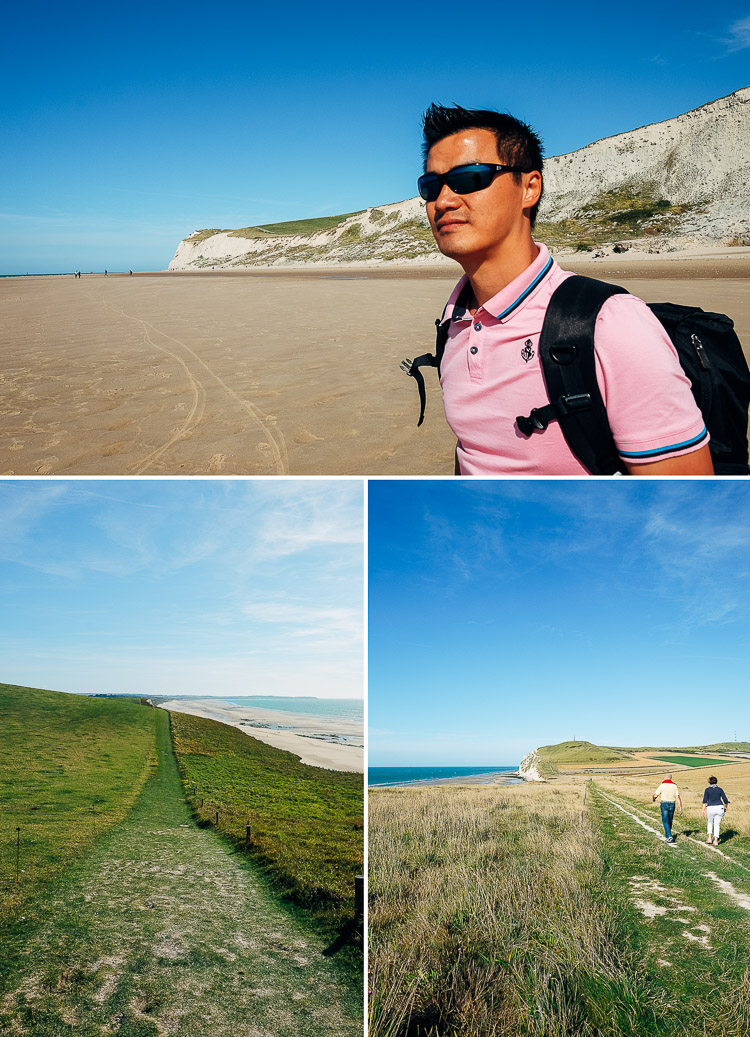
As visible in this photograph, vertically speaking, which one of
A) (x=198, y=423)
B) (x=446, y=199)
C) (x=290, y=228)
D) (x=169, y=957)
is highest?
(x=290, y=228)

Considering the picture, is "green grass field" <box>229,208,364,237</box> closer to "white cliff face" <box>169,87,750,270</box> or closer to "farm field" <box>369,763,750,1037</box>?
"white cliff face" <box>169,87,750,270</box>

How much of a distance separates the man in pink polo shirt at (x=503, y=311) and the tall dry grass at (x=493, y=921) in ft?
3.08

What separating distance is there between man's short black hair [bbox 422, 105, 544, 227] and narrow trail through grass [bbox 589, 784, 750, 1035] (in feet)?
4.94

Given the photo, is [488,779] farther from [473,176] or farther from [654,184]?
[654,184]

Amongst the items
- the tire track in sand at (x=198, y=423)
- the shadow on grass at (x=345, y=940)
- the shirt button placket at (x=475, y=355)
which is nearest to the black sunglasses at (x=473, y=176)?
the shirt button placket at (x=475, y=355)

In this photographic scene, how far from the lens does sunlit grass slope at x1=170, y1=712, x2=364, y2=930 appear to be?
224 cm

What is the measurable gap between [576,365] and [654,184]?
272 feet

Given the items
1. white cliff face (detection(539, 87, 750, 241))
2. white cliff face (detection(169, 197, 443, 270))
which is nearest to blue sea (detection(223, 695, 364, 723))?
white cliff face (detection(169, 197, 443, 270))

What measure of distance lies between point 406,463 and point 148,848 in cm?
336

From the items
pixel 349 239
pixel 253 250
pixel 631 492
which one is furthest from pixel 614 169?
pixel 631 492

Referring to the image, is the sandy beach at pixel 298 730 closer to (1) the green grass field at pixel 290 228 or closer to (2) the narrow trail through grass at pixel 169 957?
(2) the narrow trail through grass at pixel 169 957

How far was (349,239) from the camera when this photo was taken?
89.6m

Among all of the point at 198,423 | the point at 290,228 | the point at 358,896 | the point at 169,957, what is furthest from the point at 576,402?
the point at 290,228

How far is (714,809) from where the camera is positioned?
5.23 ft
